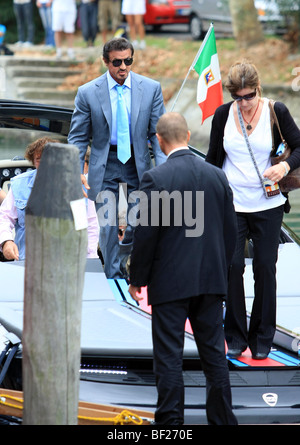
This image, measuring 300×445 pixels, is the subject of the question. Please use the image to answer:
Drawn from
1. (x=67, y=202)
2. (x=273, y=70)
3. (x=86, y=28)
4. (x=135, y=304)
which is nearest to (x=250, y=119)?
(x=135, y=304)

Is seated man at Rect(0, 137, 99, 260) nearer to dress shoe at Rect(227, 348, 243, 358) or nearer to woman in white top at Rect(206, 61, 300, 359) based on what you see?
woman in white top at Rect(206, 61, 300, 359)

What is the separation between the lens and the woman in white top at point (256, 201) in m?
4.71

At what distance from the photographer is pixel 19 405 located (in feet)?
13.5

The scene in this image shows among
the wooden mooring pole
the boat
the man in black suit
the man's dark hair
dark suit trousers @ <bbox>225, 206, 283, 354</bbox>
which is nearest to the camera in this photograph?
the wooden mooring pole

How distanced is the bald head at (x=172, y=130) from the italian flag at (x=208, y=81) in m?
2.11

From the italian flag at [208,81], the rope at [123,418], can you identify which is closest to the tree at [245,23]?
the italian flag at [208,81]

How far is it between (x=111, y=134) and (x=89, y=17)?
1382 cm

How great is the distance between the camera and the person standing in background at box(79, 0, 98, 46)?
18266 millimetres

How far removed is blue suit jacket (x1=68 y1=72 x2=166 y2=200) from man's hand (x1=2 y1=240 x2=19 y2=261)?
1.95 ft

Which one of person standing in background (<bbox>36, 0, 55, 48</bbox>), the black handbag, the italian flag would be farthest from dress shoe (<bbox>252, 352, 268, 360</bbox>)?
person standing in background (<bbox>36, 0, 55, 48</bbox>)

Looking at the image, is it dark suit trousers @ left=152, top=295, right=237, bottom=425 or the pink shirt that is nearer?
dark suit trousers @ left=152, top=295, right=237, bottom=425

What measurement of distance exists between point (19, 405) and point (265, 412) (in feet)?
3.87

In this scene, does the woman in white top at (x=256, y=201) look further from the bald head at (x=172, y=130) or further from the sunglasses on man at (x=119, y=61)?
the sunglasses on man at (x=119, y=61)
